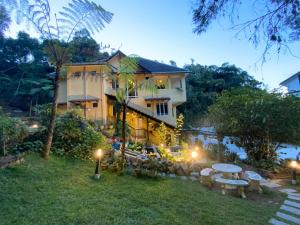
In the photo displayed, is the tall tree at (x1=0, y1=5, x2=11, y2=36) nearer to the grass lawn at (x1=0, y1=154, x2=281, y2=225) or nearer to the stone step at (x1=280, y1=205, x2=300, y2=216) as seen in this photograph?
the grass lawn at (x1=0, y1=154, x2=281, y2=225)

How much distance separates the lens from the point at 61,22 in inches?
285

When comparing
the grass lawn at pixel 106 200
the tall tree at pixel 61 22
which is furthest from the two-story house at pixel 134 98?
the grass lawn at pixel 106 200

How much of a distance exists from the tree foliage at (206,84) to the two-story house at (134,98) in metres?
7.46

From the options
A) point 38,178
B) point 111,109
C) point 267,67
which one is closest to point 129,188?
point 38,178

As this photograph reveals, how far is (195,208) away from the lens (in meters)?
5.59

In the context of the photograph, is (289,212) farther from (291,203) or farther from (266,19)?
(266,19)

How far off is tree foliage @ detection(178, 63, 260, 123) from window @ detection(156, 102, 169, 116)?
297 inches

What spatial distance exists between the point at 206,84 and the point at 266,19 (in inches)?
1156

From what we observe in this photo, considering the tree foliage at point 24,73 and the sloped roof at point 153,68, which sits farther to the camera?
the tree foliage at point 24,73

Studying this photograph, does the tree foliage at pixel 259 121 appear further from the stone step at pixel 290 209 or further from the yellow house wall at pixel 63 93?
the yellow house wall at pixel 63 93

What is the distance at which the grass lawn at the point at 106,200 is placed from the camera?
15.1 feet

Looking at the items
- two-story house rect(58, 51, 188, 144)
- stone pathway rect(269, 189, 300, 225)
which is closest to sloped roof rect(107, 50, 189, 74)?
two-story house rect(58, 51, 188, 144)

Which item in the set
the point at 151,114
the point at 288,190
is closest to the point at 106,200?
the point at 288,190

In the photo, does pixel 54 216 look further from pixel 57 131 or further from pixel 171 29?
pixel 171 29
